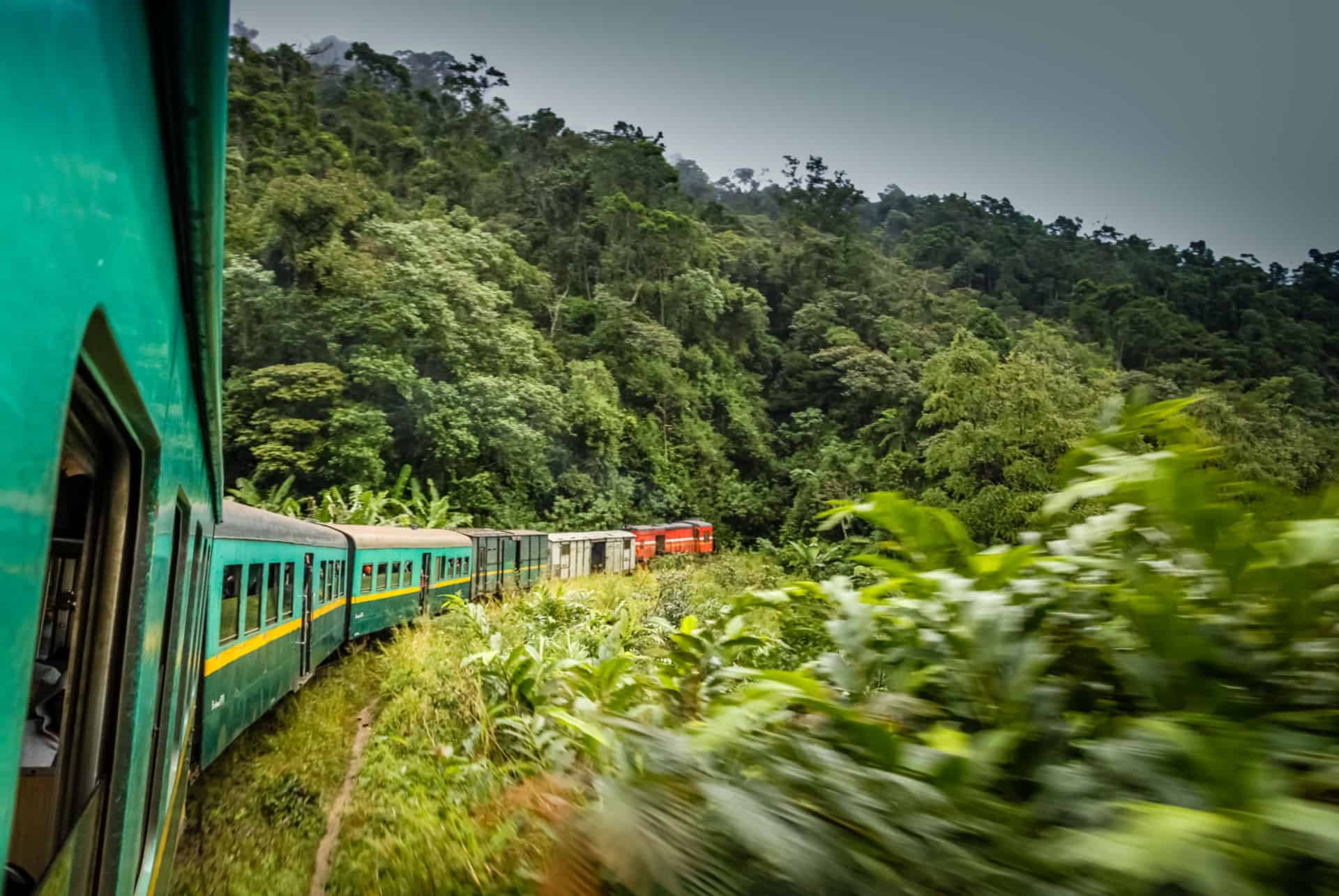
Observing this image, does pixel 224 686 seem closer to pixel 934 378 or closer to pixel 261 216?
pixel 934 378

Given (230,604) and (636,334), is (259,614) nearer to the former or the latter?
(230,604)

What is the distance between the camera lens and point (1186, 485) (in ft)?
4.87

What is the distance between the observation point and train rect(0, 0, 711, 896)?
0.78 meters

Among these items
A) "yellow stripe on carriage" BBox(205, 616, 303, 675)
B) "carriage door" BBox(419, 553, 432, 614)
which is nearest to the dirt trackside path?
"yellow stripe on carriage" BBox(205, 616, 303, 675)

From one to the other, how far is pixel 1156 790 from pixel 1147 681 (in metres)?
0.29

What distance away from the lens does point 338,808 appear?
744cm

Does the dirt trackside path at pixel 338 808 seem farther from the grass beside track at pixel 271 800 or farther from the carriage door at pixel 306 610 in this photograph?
the carriage door at pixel 306 610

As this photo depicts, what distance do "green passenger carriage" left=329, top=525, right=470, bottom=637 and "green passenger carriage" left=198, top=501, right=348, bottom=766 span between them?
1.47m

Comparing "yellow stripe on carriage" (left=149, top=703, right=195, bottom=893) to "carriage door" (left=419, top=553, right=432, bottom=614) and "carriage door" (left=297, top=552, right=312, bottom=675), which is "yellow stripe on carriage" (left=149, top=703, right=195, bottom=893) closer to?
"carriage door" (left=297, top=552, right=312, bottom=675)

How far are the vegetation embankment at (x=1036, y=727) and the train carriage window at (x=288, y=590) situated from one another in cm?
681

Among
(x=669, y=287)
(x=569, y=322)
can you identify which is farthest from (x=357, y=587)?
(x=669, y=287)

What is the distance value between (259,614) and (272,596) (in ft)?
1.65

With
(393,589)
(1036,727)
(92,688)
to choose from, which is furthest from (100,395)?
(393,589)

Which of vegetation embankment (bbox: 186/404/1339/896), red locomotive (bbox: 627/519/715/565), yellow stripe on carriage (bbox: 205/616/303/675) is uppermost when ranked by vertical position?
red locomotive (bbox: 627/519/715/565)
